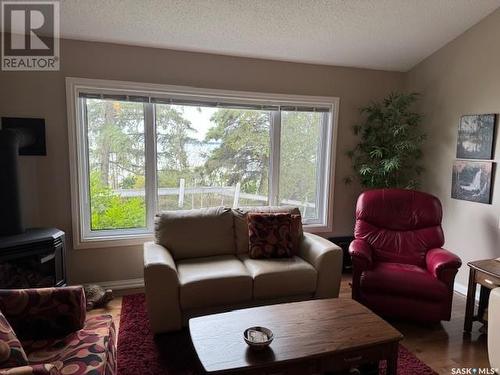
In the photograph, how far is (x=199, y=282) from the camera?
2.31m

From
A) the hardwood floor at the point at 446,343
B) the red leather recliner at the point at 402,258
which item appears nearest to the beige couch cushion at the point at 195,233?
the hardwood floor at the point at 446,343

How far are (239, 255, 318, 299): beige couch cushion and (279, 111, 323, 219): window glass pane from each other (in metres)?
1.20

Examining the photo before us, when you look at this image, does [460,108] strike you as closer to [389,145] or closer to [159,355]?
[389,145]

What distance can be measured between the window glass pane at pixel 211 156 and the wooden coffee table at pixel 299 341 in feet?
5.86

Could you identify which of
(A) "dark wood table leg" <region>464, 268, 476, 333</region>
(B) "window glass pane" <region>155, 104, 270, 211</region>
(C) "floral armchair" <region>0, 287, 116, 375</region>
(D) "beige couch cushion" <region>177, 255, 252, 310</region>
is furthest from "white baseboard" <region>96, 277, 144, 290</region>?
(A) "dark wood table leg" <region>464, 268, 476, 333</region>

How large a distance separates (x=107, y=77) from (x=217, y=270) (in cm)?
199

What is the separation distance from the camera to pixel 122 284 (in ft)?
10.4

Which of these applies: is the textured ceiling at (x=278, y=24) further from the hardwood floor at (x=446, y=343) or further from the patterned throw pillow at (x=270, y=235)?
the hardwood floor at (x=446, y=343)

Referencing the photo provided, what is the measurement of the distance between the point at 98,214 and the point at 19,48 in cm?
156

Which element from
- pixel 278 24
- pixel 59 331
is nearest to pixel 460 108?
pixel 278 24

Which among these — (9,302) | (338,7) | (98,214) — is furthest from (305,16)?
(9,302)

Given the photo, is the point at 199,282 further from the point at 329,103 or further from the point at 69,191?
the point at 329,103

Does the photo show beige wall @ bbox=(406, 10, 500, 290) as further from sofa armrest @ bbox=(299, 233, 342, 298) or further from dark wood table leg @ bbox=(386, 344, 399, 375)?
dark wood table leg @ bbox=(386, 344, 399, 375)

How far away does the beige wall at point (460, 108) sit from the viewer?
2912 mm
